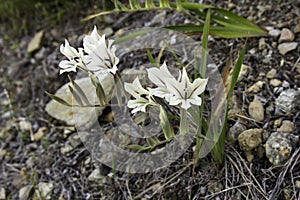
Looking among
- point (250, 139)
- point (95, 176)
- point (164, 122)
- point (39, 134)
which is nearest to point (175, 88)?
point (164, 122)

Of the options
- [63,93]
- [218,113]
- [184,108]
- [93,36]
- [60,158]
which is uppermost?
[93,36]

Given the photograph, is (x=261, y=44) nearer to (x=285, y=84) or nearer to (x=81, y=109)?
(x=285, y=84)

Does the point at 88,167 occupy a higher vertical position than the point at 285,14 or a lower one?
lower

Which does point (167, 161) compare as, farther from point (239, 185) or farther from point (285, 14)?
point (285, 14)

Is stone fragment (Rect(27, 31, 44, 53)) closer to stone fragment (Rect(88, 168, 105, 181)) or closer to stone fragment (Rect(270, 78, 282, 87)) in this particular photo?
stone fragment (Rect(88, 168, 105, 181))

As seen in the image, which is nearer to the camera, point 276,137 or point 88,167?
point 276,137

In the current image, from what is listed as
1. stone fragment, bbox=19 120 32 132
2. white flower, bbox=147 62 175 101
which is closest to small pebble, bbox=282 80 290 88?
white flower, bbox=147 62 175 101

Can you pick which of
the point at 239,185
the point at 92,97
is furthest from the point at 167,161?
the point at 92,97
